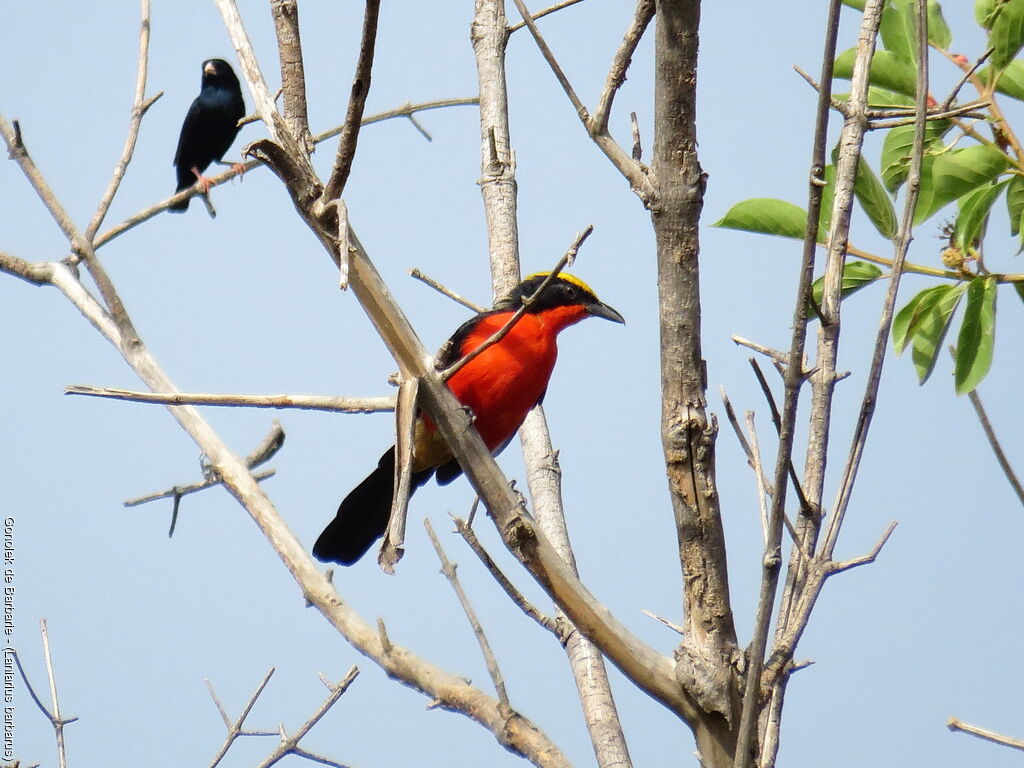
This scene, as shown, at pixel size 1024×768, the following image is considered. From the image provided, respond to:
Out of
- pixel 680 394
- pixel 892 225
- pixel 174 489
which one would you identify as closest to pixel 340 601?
pixel 174 489

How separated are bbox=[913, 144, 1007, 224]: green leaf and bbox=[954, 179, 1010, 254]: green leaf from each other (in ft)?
0.09

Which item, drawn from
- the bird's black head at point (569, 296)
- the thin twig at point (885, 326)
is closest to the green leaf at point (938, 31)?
the thin twig at point (885, 326)

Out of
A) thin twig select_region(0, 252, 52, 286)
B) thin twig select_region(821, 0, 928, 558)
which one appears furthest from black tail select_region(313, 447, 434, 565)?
thin twig select_region(821, 0, 928, 558)

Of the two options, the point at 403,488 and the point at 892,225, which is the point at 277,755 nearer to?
the point at 403,488

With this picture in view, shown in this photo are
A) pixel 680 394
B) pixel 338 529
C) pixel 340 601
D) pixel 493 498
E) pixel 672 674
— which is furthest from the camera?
pixel 338 529

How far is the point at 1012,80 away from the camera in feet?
7.74

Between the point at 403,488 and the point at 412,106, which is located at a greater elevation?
the point at 412,106

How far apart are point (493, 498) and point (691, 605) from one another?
0.44m

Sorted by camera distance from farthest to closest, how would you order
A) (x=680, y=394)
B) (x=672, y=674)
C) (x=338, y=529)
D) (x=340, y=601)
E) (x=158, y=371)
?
(x=338, y=529) → (x=158, y=371) → (x=340, y=601) → (x=672, y=674) → (x=680, y=394)

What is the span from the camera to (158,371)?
124 inches

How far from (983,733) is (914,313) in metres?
1.15

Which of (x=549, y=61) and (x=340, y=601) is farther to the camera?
(x=340, y=601)

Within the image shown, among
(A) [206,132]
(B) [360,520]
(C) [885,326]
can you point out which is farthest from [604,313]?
(A) [206,132]

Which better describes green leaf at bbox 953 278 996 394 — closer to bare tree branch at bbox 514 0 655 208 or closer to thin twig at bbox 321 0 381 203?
bare tree branch at bbox 514 0 655 208
